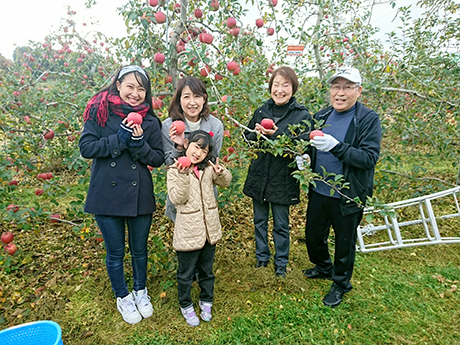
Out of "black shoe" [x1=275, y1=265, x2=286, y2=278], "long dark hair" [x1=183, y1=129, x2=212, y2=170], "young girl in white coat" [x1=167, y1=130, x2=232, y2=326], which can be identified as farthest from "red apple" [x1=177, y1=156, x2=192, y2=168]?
"black shoe" [x1=275, y1=265, x2=286, y2=278]

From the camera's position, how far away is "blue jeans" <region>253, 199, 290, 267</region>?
2.39 metres

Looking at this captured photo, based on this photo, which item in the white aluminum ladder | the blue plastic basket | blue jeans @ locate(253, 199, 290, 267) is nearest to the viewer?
the blue plastic basket

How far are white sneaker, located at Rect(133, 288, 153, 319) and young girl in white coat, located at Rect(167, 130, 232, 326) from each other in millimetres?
313

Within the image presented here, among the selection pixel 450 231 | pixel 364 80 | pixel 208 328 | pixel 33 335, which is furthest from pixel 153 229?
pixel 450 231

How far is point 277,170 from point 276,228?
0.52 m

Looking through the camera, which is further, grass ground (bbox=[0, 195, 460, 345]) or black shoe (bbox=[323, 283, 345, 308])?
black shoe (bbox=[323, 283, 345, 308])

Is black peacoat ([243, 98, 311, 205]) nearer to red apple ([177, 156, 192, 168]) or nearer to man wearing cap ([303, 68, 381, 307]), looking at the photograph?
man wearing cap ([303, 68, 381, 307])

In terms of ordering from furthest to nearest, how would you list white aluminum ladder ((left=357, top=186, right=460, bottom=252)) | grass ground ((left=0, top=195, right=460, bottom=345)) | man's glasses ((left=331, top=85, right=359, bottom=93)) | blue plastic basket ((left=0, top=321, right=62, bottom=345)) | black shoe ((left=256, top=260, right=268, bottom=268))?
white aluminum ladder ((left=357, top=186, right=460, bottom=252))
black shoe ((left=256, top=260, right=268, bottom=268))
grass ground ((left=0, top=195, right=460, bottom=345))
man's glasses ((left=331, top=85, right=359, bottom=93))
blue plastic basket ((left=0, top=321, right=62, bottom=345))

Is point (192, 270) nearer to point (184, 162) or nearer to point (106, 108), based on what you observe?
point (184, 162)

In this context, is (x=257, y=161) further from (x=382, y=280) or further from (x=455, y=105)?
(x=455, y=105)

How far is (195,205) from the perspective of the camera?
1.82m

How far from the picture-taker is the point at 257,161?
2.42m

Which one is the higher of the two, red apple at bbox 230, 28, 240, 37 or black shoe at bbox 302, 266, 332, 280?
red apple at bbox 230, 28, 240, 37

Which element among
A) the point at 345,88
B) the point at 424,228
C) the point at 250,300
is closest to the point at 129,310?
the point at 250,300
